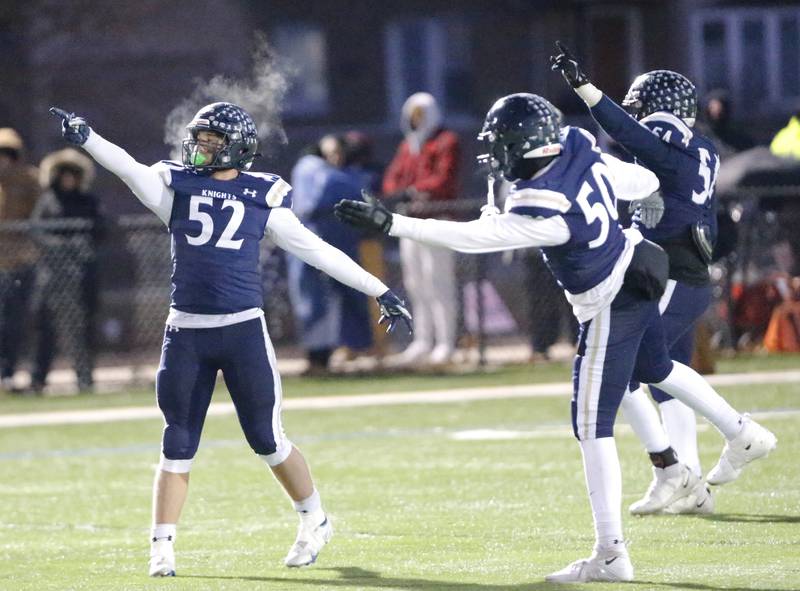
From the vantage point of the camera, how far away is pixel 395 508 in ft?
29.1

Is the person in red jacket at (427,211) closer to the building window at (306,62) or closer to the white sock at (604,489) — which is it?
the white sock at (604,489)

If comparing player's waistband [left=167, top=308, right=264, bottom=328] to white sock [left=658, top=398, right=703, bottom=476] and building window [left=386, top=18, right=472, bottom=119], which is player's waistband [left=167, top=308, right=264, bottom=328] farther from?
building window [left=386, top=18, right=472, bottom=119]

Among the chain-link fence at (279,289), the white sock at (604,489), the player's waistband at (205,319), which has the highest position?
the player's waistband at (205,319)

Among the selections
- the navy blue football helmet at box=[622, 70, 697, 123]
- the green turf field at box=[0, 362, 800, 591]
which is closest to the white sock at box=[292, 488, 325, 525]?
the green turf field at box=[0, 362, 800, 591]

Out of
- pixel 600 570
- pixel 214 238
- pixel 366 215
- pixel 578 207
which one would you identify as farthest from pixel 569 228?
pixel 214 238

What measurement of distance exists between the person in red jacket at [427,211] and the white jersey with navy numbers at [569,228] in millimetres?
8453

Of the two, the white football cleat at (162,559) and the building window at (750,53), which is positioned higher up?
the building window at (750,53)

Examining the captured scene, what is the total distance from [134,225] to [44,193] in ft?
2.61

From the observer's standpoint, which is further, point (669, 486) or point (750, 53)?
point (750, 53)

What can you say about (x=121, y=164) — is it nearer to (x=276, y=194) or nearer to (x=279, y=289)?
(x=276, y=194)

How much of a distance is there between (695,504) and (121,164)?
2984mm

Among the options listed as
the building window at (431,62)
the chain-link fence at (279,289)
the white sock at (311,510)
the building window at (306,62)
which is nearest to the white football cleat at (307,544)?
the white sock at (311,510)

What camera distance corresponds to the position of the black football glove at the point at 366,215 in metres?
6.70

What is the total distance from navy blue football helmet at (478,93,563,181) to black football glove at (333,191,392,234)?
1.66 ft
